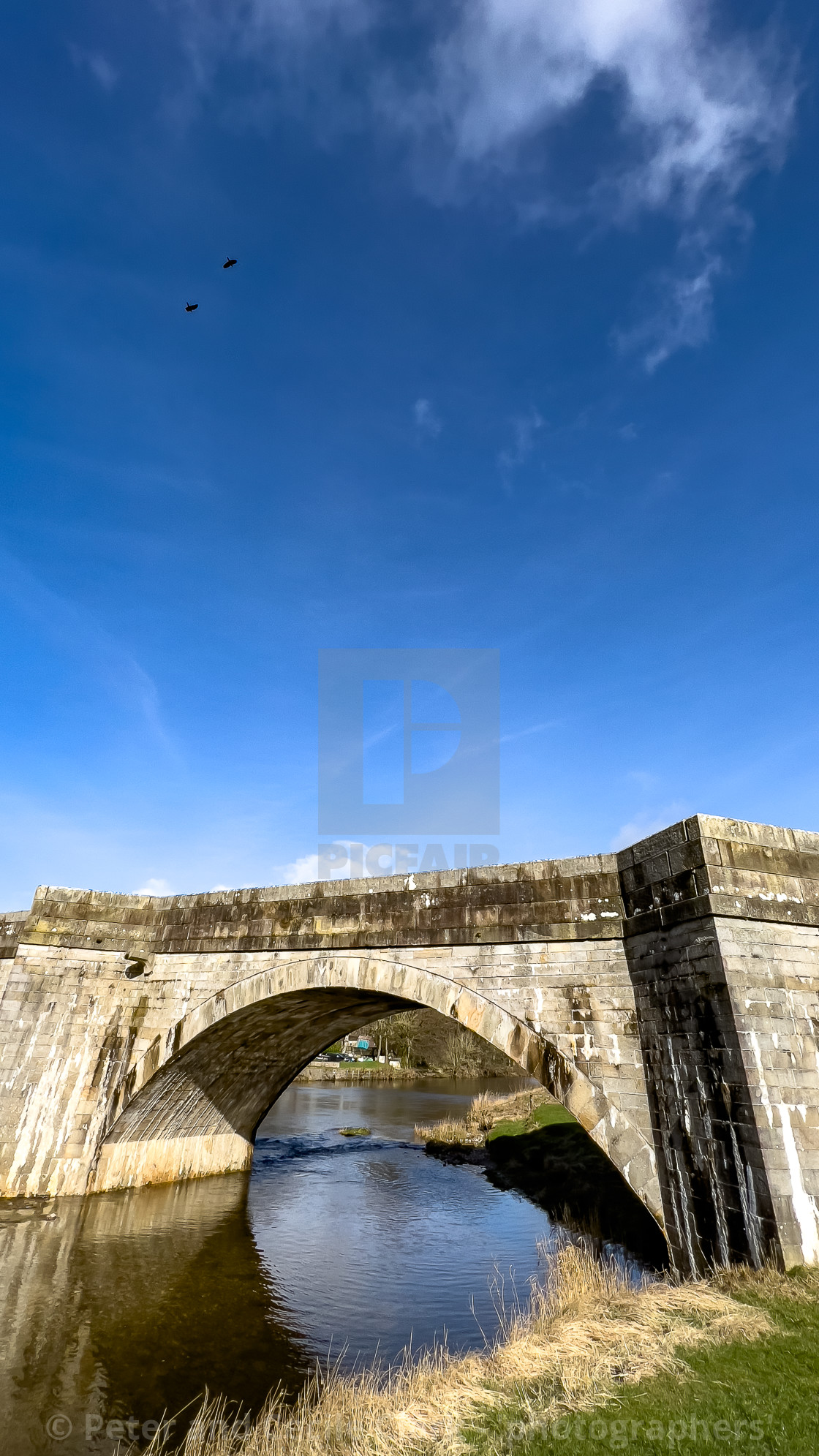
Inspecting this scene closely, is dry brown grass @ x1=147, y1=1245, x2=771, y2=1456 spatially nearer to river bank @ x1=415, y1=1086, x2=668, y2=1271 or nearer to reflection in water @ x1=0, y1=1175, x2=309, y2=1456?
reflection in water @ x1=0, y1=1175, x2=309, y2=1456

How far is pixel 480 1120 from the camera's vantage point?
27.8 metres

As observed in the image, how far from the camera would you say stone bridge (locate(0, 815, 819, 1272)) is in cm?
855

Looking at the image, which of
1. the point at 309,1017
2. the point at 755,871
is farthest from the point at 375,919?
the point at 755,871

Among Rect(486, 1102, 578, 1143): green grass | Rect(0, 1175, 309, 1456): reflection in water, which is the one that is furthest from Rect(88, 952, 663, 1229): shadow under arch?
Rect(486, 1102, 578, 1143): green grass

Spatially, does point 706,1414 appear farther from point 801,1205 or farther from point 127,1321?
point 127,1321

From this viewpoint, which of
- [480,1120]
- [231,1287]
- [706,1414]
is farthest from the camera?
[480,1120]

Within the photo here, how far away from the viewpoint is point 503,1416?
19.4 feet

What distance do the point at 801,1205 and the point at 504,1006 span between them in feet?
15.4

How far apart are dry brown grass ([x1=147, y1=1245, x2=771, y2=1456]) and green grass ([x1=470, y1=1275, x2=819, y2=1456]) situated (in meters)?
0.20

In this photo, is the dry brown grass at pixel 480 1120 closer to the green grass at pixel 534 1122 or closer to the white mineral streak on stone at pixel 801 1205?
the green grass at pixel 534 1122

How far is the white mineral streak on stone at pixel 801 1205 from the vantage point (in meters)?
7.65

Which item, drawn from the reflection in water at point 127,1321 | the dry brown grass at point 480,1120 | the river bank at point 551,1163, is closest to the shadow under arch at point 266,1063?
the river bank at point 551,1163

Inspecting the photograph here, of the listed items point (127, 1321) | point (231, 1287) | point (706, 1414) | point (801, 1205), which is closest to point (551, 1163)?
point (231, 1287)

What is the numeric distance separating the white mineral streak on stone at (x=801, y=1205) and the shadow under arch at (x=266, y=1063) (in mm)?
2098
